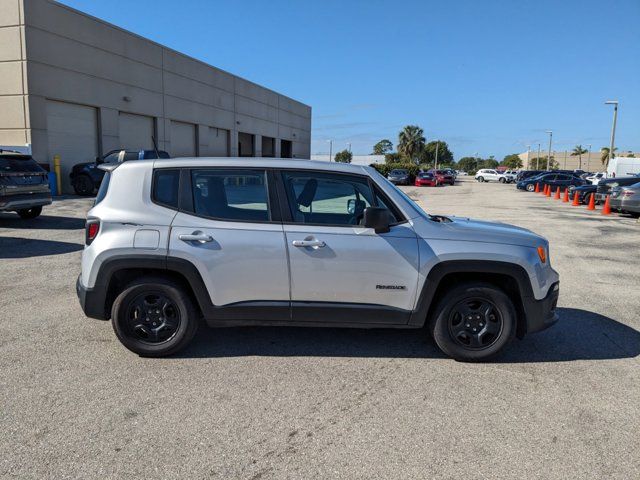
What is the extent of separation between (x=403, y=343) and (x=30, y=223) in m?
10.9

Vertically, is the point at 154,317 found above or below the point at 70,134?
below

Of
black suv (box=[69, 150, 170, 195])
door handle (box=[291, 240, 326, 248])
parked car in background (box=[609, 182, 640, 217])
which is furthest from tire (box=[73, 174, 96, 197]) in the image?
parked car in background (box=[609, 182, 640, 217])

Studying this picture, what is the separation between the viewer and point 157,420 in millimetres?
3271

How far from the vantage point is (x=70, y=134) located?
2220 centimetres

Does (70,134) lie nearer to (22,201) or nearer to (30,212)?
(30,212)

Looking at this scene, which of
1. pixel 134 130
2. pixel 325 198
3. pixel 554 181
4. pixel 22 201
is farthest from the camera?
pixel 554 181

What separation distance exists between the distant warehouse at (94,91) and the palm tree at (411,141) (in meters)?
68.1

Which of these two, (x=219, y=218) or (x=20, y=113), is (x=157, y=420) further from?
(x=20, y=113)

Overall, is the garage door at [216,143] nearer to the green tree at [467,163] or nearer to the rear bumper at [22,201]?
the rear bumper at [22,201]

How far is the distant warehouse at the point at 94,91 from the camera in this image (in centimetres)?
1972

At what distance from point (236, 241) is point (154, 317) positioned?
1002 mm

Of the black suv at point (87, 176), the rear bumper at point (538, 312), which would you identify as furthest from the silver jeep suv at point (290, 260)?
the black suv at point (87, 176)

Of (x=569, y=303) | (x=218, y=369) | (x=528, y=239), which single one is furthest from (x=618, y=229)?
(x=218, y=369)

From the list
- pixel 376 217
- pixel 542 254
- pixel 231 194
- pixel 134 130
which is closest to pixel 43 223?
pixel 231 194
